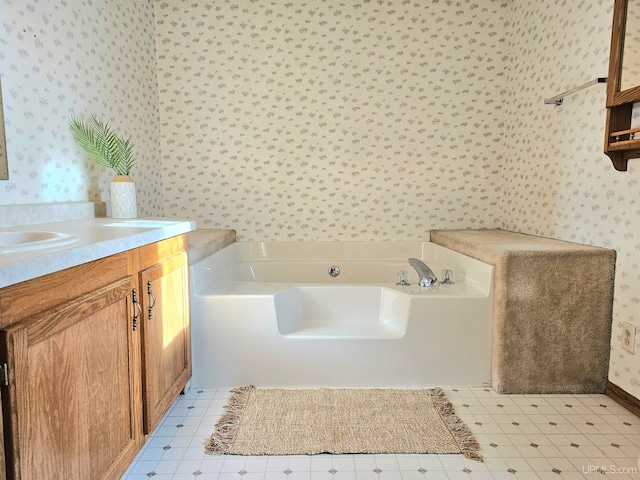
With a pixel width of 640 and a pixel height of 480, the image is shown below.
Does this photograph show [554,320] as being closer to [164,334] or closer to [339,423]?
[339,423]

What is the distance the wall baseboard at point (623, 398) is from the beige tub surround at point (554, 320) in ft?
0.12

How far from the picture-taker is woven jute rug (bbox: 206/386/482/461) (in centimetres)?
159

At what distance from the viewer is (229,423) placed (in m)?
1.75

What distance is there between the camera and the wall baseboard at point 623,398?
5.95 ft

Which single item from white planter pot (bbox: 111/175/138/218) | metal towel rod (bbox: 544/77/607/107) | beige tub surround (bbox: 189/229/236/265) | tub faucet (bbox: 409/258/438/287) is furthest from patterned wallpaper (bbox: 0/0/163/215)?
metal towel rod (bbox: 544/77/607/107)

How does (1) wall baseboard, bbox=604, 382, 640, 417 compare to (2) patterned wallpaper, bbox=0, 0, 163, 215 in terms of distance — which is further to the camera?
(1) wall baseboard, bbox=604, 382, 640, 417

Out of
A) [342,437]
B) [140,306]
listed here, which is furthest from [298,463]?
[140,306]

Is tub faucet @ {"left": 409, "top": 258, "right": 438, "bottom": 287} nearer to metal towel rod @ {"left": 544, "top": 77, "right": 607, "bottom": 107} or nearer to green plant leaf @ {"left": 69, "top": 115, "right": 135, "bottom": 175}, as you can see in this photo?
metal towel rod @ {"left": 544, "top": 77, "right": 607, "bottom": 107}

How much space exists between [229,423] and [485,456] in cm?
97

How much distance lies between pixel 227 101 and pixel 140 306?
2034 millimetres

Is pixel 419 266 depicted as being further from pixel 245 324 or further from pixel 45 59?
pixel 45 59

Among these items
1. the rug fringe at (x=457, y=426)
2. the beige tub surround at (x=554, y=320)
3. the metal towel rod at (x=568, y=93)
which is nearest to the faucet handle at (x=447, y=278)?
the beige tub surround at (x=554, y=320)

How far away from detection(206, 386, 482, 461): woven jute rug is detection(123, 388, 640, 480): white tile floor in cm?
5

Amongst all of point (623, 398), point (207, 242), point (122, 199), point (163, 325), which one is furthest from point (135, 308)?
point (623, 398)
